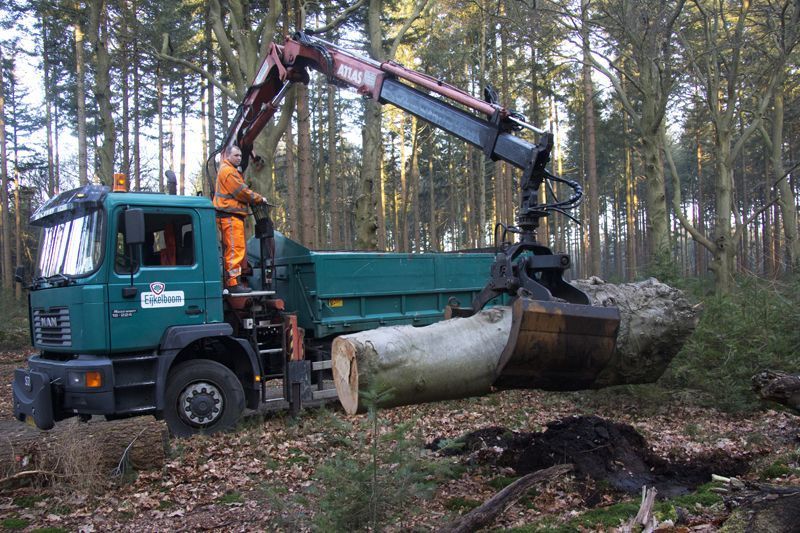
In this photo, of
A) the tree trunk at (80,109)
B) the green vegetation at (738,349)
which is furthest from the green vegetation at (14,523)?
the tree trunk at (80,109)

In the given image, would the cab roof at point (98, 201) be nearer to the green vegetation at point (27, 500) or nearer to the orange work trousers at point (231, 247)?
the orange work trousers at point (231, 247)

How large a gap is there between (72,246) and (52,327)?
99 cm

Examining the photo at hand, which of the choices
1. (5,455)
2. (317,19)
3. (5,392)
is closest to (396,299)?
(5,455)

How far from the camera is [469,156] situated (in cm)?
3231

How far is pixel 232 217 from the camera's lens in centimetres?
794

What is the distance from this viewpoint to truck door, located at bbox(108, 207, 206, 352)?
6.88m

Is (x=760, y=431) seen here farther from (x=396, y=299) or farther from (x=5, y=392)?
(x=5, y=392)

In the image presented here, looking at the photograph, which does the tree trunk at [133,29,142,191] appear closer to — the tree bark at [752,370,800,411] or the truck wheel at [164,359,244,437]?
the truck wheel at [164,359,244,437]

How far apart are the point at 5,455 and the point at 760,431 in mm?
7588

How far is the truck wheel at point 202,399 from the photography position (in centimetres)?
711

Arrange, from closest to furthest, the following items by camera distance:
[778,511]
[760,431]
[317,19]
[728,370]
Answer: [778,511], [760,431], [728,370], [317,19]

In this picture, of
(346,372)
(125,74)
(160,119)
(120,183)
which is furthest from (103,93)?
(346,372)

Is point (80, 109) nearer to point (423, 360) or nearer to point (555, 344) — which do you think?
point (423, 360)

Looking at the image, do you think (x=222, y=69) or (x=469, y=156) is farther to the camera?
(x=469, y=156)
